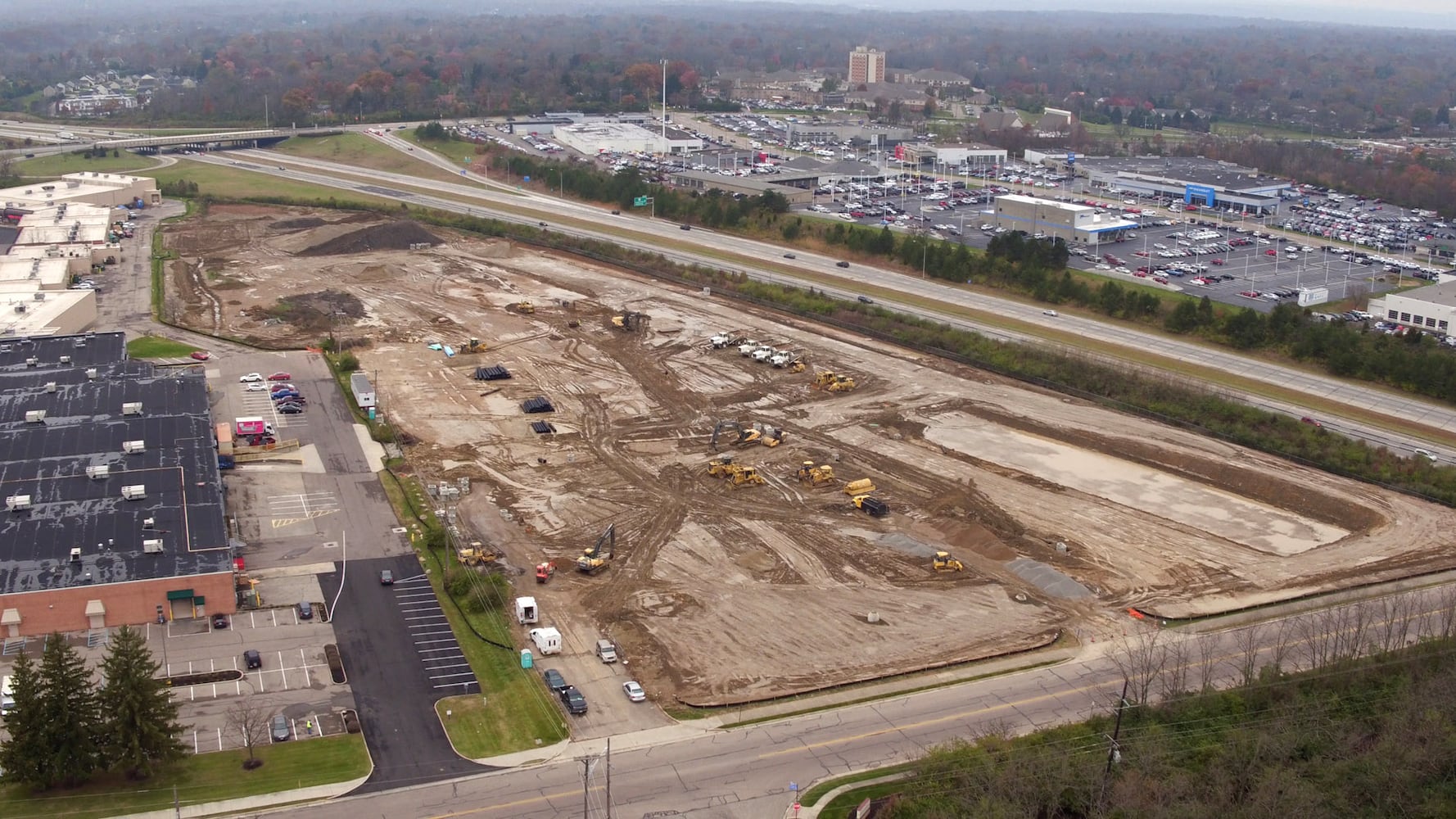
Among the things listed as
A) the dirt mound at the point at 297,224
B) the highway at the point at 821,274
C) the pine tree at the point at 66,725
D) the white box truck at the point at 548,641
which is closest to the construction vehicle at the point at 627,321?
the highway at the point at 821,274

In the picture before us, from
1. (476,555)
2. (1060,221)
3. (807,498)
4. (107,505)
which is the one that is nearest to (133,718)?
(107,505)

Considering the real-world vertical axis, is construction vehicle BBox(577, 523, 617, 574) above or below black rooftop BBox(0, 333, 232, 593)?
below

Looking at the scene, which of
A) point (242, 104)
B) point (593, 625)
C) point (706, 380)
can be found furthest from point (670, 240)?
point (242, 104)

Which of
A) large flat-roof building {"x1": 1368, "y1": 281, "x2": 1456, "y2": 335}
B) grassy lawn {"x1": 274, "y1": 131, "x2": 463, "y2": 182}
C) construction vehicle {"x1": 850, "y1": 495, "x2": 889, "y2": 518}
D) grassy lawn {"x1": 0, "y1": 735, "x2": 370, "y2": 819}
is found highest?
grassy lawn {"x1": 274, "y1": 131, "x2": 463, "y2": 182}

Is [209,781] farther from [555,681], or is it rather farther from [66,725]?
[555,681]

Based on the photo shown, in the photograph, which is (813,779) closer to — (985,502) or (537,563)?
(537,563)

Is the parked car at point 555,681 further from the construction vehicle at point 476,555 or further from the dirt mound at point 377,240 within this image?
the dirt mound at point 377,240

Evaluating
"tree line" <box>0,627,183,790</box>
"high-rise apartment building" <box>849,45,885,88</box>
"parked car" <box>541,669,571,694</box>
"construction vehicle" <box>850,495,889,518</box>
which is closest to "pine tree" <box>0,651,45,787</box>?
"tree line" <box>0,627,183,790</box>

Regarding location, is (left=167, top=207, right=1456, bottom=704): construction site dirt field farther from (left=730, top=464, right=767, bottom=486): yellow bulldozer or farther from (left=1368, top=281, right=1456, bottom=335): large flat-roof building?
(left=1368, top=281, right=1456, bottom=335): large flat-roof building
